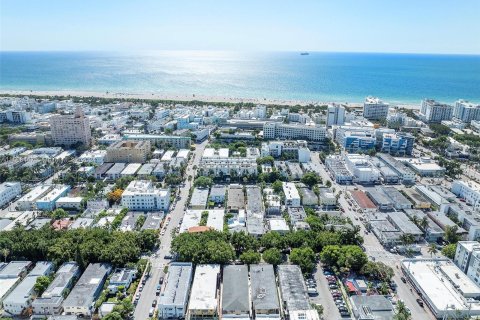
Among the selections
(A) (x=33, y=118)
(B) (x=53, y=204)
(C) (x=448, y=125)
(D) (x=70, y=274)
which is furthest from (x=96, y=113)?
(C) (x=448, y=125)

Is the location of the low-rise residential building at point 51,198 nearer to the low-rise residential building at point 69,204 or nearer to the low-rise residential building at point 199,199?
the low-rise residential building at point 69,204

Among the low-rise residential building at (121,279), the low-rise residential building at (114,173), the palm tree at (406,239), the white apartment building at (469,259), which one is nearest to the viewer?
the low-rise residential building at (121,279)

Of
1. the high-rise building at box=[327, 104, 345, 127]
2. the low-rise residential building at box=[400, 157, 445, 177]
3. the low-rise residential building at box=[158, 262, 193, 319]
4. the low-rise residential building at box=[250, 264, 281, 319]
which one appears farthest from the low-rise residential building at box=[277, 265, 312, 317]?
the high-rise building at box=[327, 104, 345, 127]

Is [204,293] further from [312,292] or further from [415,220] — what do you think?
[415,220]

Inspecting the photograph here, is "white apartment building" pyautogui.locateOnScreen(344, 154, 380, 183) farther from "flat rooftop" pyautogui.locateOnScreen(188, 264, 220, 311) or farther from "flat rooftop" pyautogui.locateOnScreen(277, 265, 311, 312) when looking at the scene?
"flat rooftop" pyautogui.locateOnScreen(188, 264, 220, 311)

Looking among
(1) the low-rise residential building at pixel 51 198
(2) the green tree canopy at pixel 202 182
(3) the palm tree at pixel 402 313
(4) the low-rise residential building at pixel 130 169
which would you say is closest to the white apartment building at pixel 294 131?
(2) the green tree canopy at pixel 202 182

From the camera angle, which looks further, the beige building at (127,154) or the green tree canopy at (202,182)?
the beige building at (127,154)

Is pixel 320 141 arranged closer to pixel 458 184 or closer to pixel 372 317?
pixel 458 184

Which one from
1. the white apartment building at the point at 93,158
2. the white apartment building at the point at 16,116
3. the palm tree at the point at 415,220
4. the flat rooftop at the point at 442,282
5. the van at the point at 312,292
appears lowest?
the van at the point at 312,292
